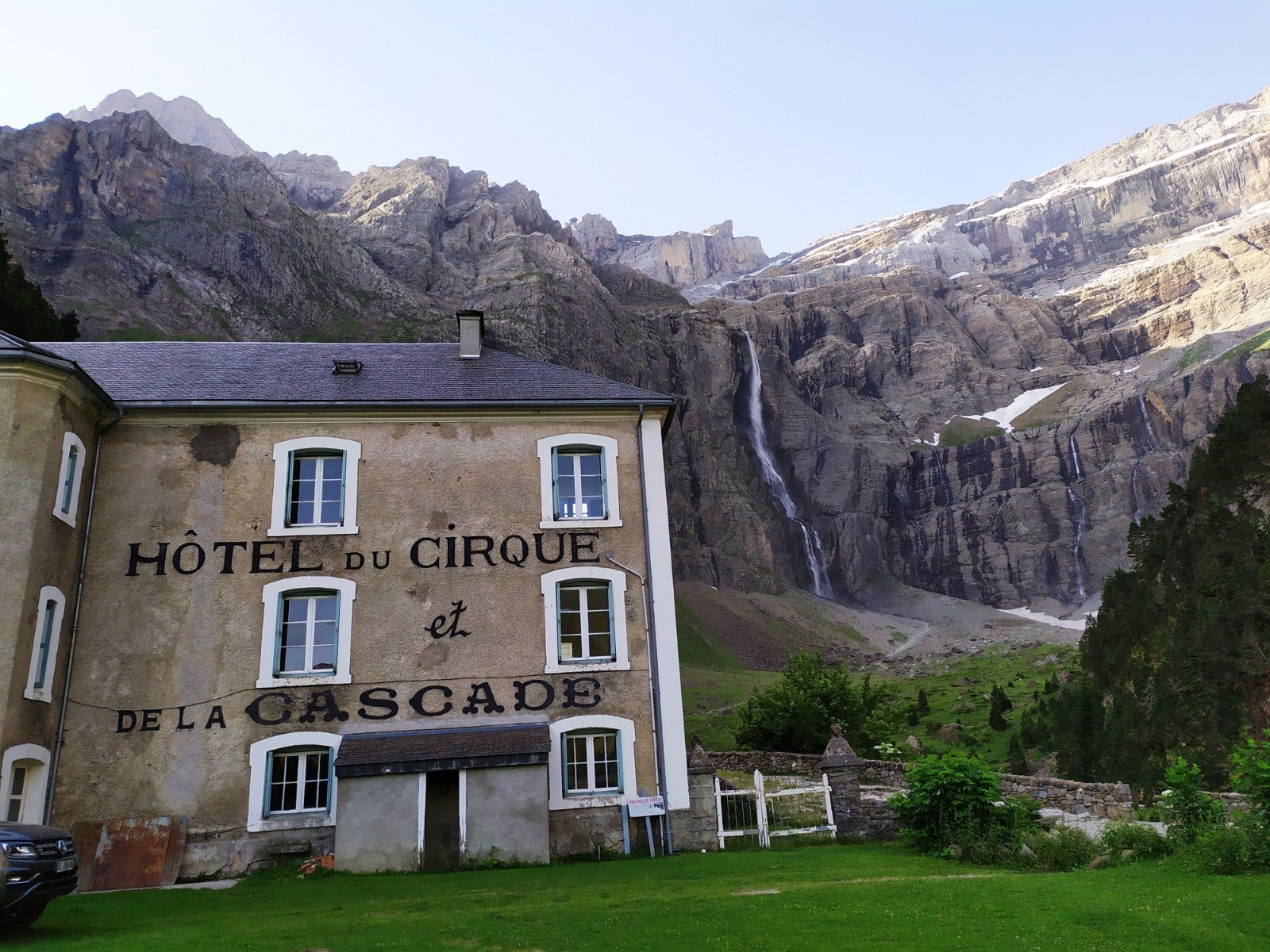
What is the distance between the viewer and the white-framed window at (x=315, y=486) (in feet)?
64.5

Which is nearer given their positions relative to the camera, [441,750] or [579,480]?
[441,750]

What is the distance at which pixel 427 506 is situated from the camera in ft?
66.0

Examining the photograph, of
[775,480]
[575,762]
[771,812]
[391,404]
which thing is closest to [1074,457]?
[775,480]

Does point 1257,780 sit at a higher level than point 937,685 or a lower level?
lower

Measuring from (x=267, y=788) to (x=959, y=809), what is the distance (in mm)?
13029

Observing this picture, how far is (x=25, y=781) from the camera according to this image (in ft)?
54.5

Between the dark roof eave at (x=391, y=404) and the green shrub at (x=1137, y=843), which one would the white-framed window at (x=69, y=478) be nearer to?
the dark roof eave at (x=391, y=404)

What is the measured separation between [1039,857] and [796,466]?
12823cm

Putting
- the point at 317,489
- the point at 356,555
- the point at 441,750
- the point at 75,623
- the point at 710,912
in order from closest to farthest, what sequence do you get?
the point at 710,912 < the point at 441,750 < the point at 75,623 < the point at 356,555 < the point at 317,489

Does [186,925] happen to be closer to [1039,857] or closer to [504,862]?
[504,862]

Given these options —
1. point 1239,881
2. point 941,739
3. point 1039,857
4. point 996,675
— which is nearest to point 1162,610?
point 941,739

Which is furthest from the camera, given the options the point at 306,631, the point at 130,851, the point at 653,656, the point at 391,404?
the point at 391,404

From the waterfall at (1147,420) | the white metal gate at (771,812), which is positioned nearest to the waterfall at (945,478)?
the waterfall at (1147,420)

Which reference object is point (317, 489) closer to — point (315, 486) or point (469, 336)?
point (315, 486)
